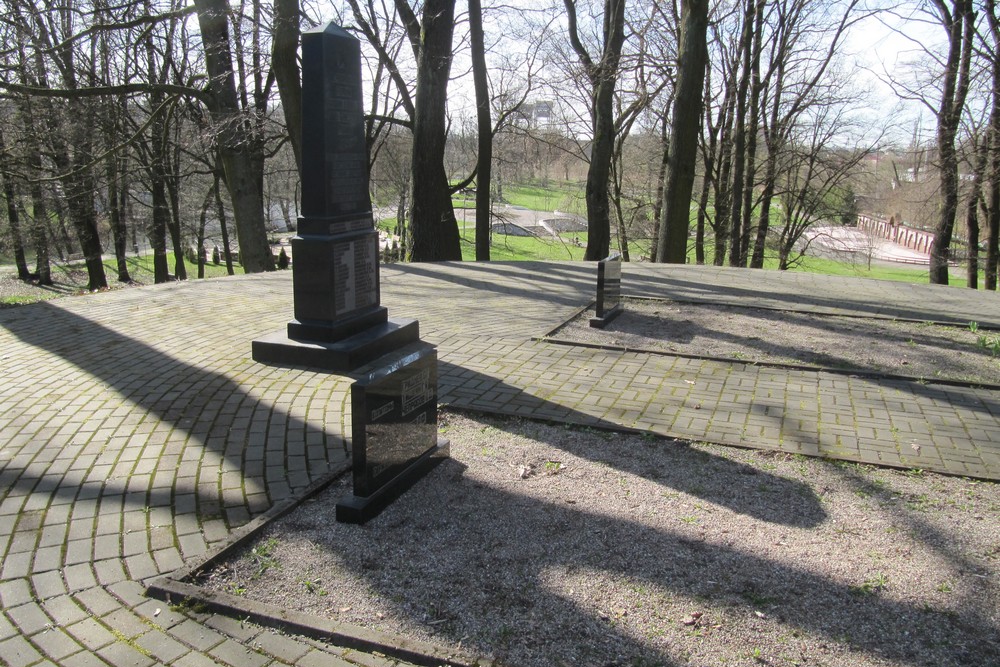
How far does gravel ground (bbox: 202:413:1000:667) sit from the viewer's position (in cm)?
284

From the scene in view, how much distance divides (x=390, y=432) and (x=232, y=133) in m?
13.0

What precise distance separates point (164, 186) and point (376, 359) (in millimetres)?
22757

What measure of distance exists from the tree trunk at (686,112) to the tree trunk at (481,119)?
5.15 metres

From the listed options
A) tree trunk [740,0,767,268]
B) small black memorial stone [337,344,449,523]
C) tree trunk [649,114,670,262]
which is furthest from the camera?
tree trunk [649,114,670,262]

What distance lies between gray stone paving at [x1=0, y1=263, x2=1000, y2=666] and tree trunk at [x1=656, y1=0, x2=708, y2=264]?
5.13m

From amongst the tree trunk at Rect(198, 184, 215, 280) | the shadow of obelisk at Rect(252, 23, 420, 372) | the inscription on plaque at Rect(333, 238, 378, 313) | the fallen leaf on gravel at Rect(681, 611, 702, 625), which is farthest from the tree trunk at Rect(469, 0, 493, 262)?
the fallen leaf on gravel at Rect(681, 611, 702, 625)

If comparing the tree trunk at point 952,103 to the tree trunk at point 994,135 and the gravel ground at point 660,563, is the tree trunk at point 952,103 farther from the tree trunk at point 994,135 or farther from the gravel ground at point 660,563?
the gravel ground at point 660,563

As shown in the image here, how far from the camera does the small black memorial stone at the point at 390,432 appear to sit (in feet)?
12.3

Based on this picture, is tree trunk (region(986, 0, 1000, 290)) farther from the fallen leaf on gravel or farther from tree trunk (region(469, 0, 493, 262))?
the fallen leaf on gravel

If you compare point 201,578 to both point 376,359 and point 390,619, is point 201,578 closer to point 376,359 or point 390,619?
point 390,619

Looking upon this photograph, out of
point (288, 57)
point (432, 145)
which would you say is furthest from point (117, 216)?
point (432, 145)

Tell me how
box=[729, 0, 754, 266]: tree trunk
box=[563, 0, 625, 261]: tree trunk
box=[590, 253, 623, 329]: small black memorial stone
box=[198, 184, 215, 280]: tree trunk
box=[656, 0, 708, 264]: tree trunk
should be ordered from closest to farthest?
box=[590, 253, 623, 329]: small black memorial stone, box=[656, 0, 708, 264]: tree trunk, box=[563, 0, 625, 261]: tree trunk, box=[729, 0, 754, 266]: tree trunk, box=[198, 184, 215, 280]: tree trunk

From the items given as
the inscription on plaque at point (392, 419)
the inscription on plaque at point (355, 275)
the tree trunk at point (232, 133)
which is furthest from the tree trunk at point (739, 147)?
the inscription on plaque at point (392, 419)

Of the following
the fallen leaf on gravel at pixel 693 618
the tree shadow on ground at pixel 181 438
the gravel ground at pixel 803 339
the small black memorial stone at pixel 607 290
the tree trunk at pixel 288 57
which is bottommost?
the fallen leaf on gravel at pixel 693 618
